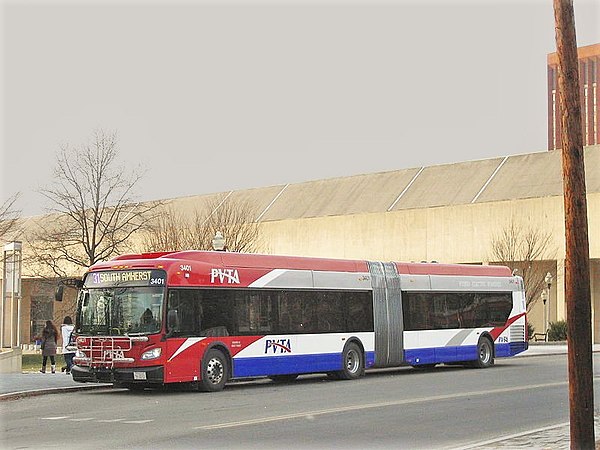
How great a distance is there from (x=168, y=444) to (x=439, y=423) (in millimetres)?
4441

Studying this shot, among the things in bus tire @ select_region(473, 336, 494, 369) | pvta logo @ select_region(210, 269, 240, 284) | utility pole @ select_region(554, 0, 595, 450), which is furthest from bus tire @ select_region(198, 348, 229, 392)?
utility pole @ select_region(554, 0, 595, 450)

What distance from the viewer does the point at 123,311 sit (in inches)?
943

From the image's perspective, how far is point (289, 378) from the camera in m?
28.8

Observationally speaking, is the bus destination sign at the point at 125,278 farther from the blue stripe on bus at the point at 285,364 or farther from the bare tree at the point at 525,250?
the bare tree at the point at 525,250

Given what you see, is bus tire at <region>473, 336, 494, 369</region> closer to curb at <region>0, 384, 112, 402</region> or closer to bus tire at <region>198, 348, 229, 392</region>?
bus tire at <region>198, 348, 229, 392</region>

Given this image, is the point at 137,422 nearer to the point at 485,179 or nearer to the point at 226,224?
the point at 226,224

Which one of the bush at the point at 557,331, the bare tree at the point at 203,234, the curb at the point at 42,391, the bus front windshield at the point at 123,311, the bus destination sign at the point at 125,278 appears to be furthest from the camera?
the bush at the point at 557,331

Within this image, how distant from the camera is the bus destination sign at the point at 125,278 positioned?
2386 cm

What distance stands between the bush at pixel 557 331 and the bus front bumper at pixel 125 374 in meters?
39.1

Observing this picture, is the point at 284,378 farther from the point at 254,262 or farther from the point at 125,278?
the point at 125,278

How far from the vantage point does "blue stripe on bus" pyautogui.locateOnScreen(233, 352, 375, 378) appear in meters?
25.1

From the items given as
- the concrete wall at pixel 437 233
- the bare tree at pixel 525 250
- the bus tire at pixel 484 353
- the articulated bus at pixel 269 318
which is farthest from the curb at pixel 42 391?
the concrete wall at pixel 437 233

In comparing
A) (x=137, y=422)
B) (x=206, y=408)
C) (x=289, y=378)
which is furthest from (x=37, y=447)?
(x=289, y=378)

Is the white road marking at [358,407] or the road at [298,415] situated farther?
the white road marking at [358,407]
